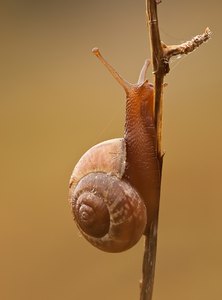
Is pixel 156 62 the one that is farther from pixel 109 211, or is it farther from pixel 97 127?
pixel 97 127

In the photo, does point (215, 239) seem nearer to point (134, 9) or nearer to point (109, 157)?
point (134, 9)

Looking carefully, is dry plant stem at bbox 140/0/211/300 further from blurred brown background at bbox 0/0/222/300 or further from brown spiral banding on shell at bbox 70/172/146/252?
blurred brown background at bbox 0/0/222/300

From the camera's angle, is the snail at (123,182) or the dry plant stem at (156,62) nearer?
the dry plant stem at (156,62)

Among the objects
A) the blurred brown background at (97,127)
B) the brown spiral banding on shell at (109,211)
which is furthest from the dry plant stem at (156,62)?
the blurred brown background at (97,127)

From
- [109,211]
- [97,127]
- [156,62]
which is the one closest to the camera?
[156,62]

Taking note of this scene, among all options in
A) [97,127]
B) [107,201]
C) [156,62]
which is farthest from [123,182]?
[97,127]

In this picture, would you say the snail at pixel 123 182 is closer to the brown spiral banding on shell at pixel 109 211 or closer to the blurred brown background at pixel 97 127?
the brown spiral banding on shell at pixel 109 211

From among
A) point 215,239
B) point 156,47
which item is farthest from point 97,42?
point 156,47
